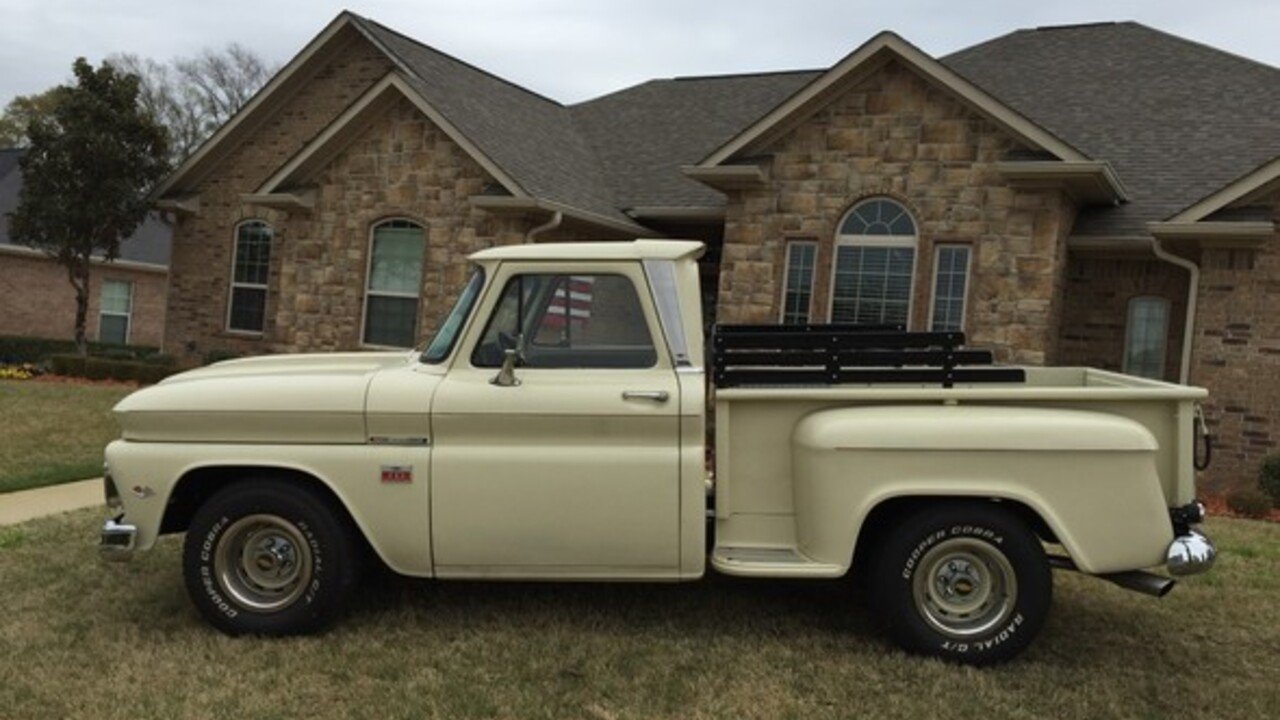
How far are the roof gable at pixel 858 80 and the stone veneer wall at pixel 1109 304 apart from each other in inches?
88.9

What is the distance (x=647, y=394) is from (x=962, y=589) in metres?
1.72

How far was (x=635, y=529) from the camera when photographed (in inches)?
177

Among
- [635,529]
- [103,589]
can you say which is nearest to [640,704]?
[635,529]

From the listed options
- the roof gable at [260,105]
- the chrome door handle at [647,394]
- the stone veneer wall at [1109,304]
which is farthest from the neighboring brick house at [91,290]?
the chrome door handle at [647,394]

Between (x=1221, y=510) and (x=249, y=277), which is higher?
(x=249, y=277)

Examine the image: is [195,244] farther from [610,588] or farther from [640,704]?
[640,704]

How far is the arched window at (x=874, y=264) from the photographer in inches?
500

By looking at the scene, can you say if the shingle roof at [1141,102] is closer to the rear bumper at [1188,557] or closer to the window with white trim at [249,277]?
the rear bumper at [1188,557]

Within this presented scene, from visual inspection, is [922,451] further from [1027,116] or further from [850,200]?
[1027,116]

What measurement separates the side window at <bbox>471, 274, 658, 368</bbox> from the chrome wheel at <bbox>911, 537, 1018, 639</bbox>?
64.8 inches

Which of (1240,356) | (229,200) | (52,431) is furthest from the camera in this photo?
(229,200)

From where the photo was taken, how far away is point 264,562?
4758 millimetres

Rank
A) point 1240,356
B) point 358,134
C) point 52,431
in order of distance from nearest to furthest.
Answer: point 1240,356, point 52,431, point 358,134

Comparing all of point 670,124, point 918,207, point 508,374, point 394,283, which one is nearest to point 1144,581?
point 508,374
